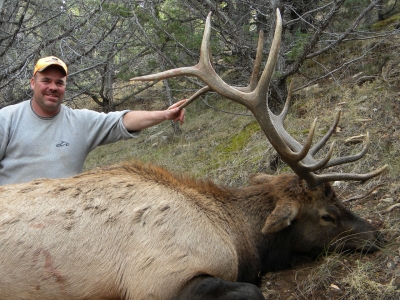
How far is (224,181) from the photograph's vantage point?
763cm

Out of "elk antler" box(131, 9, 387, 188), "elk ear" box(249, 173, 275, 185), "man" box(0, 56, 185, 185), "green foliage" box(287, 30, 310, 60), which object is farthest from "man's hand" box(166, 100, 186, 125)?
"green foliage" box(287, 30, 310, 60)

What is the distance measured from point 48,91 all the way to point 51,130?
47 centimetres

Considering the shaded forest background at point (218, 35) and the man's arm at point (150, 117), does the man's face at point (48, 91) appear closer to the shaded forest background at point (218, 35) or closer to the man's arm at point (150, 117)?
the man's arm at point (150, 117)

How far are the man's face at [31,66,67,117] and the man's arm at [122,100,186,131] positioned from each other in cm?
87

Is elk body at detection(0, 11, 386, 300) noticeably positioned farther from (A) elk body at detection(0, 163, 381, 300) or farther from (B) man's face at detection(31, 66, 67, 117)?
(B) man's face at detection(31, 66, 67, 117)

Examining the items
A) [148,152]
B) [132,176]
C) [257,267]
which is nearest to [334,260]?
[257,267]

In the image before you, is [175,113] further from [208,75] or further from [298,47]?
[298,47]

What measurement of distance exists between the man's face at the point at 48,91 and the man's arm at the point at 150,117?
0.87 m

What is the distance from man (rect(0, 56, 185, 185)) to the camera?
17.7 feet

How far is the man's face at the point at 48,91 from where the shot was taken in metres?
5.55

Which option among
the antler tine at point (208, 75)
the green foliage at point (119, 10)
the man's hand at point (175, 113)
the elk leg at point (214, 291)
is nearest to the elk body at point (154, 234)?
the elk leg at point (214, 291)

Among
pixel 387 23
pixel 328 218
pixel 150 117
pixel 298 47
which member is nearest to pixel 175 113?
pixel 150 117

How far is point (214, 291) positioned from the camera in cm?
378

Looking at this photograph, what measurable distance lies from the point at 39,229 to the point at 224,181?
4055 mm
